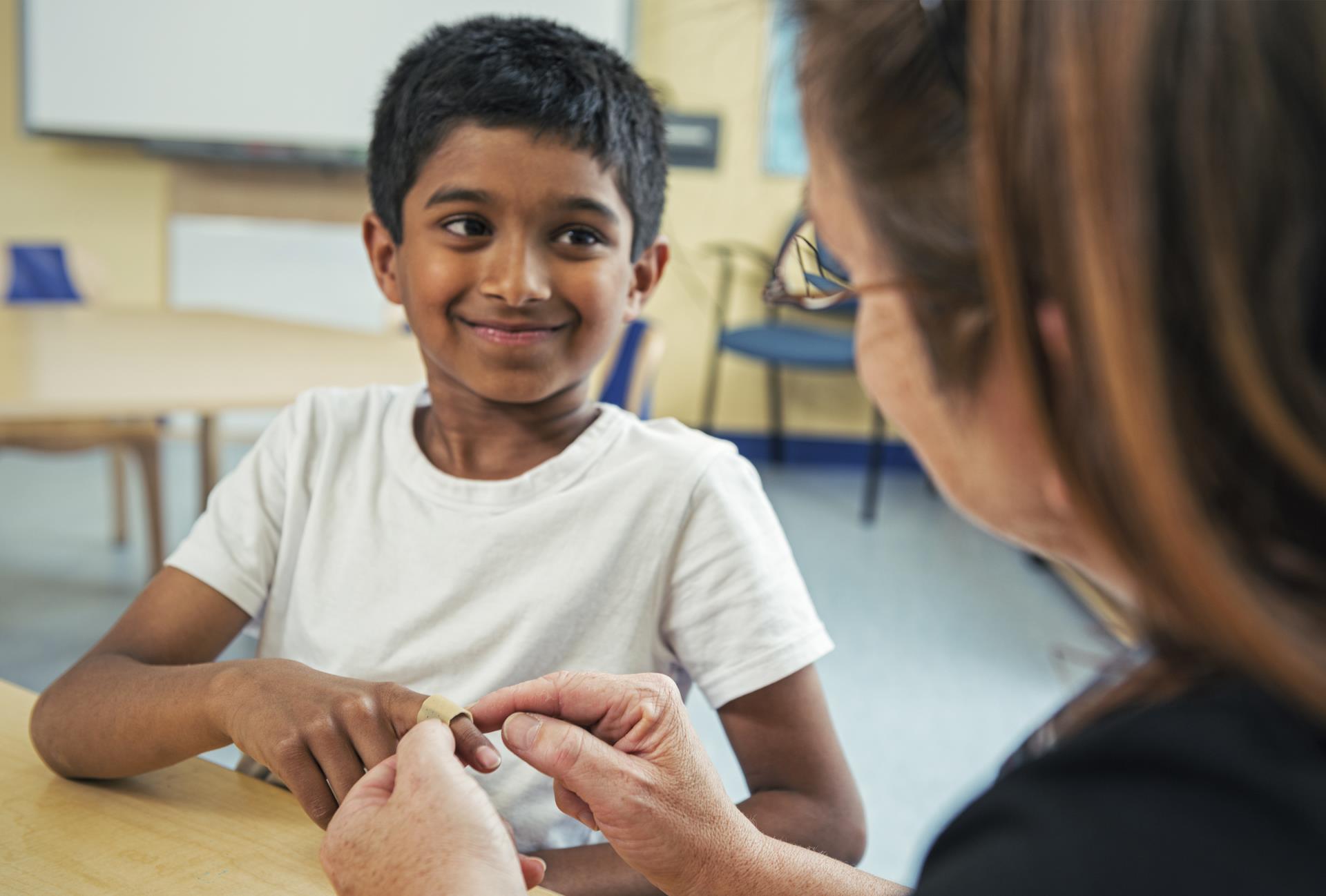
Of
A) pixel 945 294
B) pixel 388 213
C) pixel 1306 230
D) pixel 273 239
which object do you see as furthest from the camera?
pixel 273 239

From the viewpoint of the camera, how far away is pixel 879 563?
11.4 feet

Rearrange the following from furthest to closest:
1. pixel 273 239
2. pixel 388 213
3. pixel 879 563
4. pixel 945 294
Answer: pixel 273 239, pixel 879 563, pixel 388 213, pixel 945 294

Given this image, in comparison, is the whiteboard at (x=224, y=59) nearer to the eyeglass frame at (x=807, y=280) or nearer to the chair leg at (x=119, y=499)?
the chair leg at (x=119, y=499)

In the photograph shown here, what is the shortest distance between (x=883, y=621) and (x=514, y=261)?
226 cm


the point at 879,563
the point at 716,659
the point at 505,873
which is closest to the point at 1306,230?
the point at 505,873

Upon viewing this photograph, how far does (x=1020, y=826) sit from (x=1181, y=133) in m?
0.24

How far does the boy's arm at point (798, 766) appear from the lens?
0.89m

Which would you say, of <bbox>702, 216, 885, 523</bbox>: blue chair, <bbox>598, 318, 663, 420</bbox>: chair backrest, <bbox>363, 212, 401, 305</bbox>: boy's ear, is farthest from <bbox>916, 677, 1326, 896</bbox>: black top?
<bbox>702, 216, 885, 523</bbox>: blue chair

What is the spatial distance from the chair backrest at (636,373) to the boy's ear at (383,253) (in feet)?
3.07

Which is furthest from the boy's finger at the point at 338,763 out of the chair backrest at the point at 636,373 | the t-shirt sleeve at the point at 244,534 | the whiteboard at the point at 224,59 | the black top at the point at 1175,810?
the whiteboard at the point at 224,59

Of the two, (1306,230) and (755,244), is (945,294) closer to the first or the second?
(1306,230)

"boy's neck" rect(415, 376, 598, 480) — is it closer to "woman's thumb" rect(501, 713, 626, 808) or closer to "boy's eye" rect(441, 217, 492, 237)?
"boy's eye" rect(441, 217, 492, 237)

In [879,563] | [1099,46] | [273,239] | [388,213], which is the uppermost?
[1099,46]

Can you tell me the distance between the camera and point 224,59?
420cm
